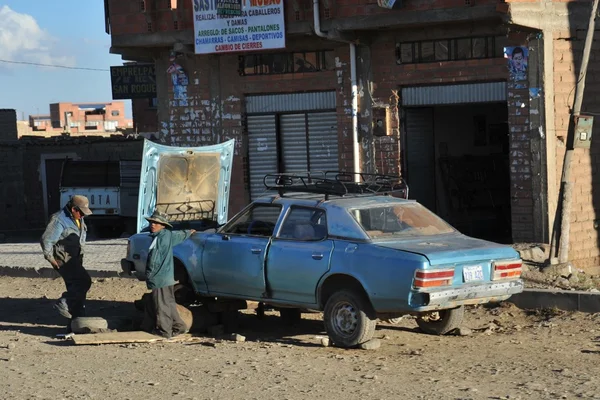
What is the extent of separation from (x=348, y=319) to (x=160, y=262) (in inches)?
87.2

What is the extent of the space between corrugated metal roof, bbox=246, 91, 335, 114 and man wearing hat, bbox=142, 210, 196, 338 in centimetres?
825

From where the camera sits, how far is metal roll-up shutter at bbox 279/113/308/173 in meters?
19.7

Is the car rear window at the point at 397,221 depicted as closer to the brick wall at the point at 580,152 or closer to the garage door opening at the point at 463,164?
the brick wall at the point at 580,152

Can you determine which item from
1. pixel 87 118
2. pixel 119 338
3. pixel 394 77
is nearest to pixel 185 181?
pixel 119 338

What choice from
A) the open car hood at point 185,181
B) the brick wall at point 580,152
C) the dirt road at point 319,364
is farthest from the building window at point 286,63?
the dirt road at point 319,364

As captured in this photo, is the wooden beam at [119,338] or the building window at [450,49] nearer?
the wooden beam at [119,338]

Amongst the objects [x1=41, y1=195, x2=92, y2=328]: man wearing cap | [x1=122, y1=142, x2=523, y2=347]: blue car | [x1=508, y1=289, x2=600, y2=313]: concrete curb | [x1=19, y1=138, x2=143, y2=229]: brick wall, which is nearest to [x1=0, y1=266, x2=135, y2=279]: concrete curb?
[x1=122, y1=142, x2=523, y2=347]: blue car

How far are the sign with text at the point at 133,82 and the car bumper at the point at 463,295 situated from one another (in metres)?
22.6

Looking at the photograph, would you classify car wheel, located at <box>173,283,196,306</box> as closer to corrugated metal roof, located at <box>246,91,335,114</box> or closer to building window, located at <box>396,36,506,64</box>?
building window, located at <box>396,36,506,64</box>

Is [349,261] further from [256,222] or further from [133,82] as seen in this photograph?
[133,82]

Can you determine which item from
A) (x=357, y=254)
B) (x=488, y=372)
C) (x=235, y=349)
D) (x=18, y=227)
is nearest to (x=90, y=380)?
(x=235, y=349)

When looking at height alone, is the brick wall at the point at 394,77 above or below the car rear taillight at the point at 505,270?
above

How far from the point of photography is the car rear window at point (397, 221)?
1058cm

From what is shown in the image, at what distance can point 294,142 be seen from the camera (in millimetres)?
19844
